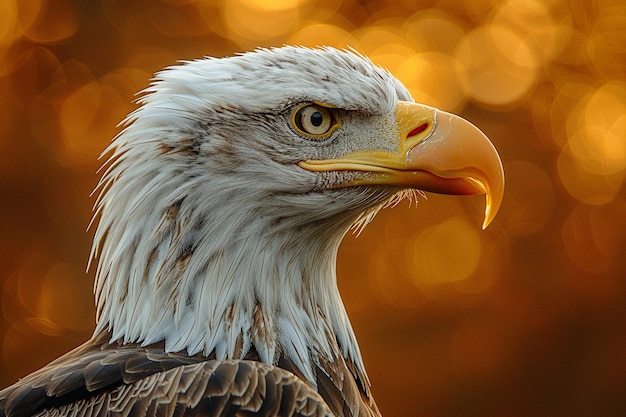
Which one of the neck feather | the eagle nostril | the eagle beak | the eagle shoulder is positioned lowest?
the eagle shoulder

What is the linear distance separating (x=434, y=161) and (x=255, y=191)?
20.1 inches

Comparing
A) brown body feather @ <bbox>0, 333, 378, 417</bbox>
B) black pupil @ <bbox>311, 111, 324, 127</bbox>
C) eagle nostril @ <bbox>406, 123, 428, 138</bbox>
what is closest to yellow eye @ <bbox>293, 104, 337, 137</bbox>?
black pupil @ <bbox>311, 111, 324, 127</bbox>

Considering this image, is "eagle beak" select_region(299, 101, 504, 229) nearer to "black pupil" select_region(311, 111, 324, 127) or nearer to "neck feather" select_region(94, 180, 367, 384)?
"black pupil" select_region(311, 111, 324, 127)

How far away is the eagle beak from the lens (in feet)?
8.99

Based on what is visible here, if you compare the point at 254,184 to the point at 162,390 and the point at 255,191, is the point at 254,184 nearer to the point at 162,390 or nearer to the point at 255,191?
the point at 255,191

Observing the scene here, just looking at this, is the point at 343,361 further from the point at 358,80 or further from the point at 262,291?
the point at 358,80

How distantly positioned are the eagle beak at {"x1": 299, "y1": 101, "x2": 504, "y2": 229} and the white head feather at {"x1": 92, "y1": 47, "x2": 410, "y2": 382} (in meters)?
0.05

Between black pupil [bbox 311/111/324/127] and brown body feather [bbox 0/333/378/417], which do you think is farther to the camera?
black pupil [bbox 311/111/324/127]

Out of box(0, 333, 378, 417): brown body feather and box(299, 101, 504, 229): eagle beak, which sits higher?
box(299, 101, 504, 229): eagle beak

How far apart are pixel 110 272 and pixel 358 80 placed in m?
0.91

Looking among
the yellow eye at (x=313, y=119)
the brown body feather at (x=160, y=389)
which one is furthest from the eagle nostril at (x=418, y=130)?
the brown body feather at (x=160, y=389)

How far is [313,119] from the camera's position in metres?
2.78

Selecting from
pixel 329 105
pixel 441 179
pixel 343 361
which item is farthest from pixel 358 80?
pixel 343 361

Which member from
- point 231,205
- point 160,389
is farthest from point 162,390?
point 231,205
